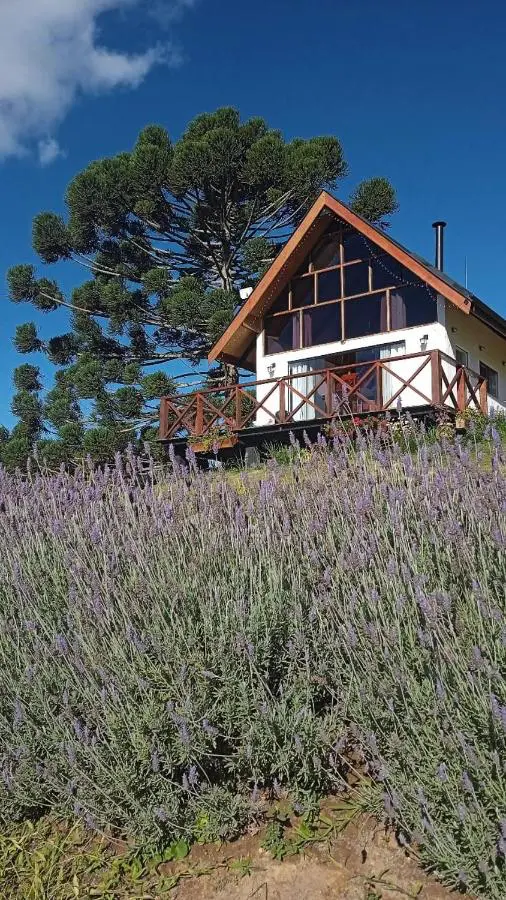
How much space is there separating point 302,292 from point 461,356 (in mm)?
4635

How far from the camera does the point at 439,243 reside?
20625 mm

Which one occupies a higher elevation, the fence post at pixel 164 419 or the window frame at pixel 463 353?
the window frame at pixel 463 353

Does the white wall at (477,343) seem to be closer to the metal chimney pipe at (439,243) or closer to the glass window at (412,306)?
the glass window at (412,306)

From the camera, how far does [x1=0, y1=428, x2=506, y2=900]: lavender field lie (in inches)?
92.5

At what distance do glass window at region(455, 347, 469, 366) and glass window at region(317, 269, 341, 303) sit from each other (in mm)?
3440

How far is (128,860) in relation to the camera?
290 cm

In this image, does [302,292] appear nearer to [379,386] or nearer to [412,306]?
[412,306]

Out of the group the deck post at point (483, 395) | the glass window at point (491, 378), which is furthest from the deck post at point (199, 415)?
the glass window at point (491, 378)

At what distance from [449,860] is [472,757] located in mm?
416

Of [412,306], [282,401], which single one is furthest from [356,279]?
[282,401]

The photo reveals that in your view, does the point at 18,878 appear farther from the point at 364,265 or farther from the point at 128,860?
the point at 364,265

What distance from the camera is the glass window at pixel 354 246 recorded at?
59.0ft

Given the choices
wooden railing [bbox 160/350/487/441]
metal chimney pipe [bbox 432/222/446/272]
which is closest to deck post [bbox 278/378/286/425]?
wooden railing [bbox 160/350/487/441]

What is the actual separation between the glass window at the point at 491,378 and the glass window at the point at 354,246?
4.22 meters
